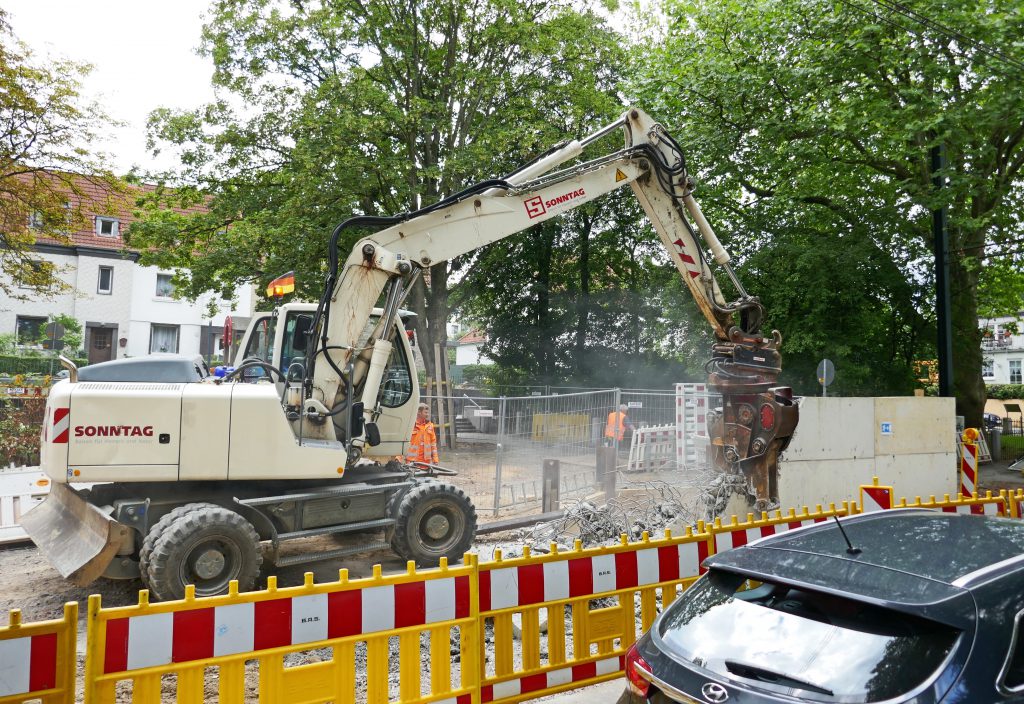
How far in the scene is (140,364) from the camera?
322 inches

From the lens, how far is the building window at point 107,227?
3294cm

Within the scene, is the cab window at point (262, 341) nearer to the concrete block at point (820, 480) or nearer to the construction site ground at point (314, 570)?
Answer: the construction site ground at point (314, 570)

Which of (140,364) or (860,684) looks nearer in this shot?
(860,684)

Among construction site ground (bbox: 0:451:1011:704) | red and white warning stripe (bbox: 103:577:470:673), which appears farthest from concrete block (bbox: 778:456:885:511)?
red and white warning stripe (bbox: 103:577:470:673)

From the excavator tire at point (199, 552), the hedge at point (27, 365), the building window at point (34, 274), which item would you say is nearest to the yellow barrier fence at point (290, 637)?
the excavator tire at point (199, 552)

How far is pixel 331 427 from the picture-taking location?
7.75 m

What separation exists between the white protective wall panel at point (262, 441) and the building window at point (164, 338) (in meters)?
30.6

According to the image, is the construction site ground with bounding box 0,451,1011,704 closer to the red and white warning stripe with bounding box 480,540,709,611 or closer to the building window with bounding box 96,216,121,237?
the red and white warning stripe with bounding box 480,540,709,611

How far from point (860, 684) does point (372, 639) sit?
7.56ft

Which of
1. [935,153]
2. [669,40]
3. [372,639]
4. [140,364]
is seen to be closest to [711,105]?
[669,40]

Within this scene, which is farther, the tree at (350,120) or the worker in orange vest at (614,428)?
the tree at (350,120)

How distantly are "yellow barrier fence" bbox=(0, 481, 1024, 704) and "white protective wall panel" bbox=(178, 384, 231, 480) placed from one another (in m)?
2.04

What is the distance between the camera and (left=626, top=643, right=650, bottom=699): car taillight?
2896 millimetres

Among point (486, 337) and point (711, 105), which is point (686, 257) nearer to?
point (711, 105)
